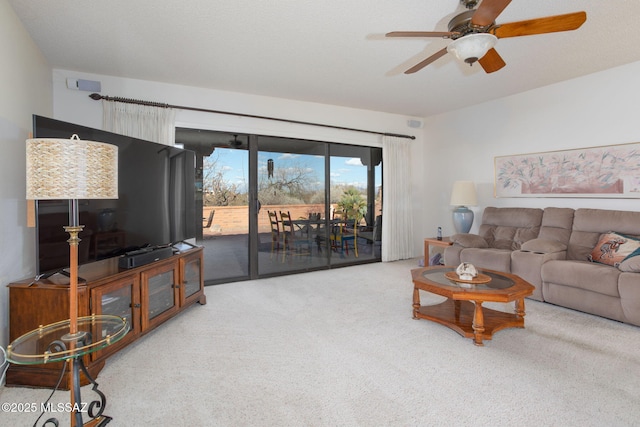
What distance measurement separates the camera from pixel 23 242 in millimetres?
2459

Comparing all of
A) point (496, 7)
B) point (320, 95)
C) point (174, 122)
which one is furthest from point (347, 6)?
point (174, 122)

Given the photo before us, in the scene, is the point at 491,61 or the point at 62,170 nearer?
the point at 62,170

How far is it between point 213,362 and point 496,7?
9.24 ft

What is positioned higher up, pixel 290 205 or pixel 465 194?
pixel 465 194

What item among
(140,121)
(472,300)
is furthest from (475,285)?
(140,121)

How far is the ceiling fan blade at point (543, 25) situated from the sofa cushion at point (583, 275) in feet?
7.22

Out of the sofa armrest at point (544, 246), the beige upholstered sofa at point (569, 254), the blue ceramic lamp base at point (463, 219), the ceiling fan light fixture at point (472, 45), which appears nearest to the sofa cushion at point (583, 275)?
the beige upholstered sofa at point (569, 254)

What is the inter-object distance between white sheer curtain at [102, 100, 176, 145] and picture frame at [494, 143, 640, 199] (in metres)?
4.57

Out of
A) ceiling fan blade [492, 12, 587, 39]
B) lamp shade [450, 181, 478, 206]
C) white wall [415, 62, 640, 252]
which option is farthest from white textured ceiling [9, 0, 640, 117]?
lamp shade [450, 181, 478, 206]

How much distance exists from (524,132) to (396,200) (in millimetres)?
2107

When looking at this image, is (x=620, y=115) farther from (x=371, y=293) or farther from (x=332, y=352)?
(x=332, y=352)

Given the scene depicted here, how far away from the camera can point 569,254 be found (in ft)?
12.1

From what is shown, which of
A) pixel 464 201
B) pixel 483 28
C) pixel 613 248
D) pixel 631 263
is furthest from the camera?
pixel 464 201

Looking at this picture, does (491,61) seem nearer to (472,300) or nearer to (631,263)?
(472,300)
